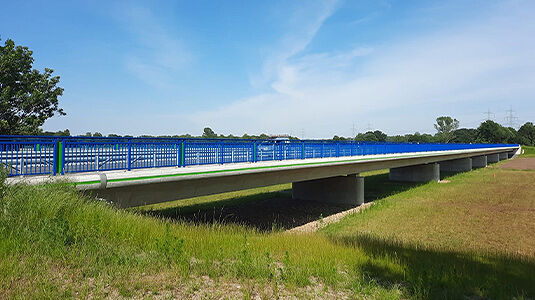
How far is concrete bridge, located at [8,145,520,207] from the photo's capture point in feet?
28.3

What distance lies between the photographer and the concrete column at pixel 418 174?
31578 millimetres

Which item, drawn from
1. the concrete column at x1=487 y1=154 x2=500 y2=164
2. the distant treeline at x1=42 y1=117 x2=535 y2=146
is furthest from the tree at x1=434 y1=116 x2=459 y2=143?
the concrete column at x1=487 y1=154 x2=500 y2=164

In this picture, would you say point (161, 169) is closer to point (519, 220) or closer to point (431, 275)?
point (431, 275)

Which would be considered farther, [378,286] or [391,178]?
[391,178]

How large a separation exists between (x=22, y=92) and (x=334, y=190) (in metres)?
23.2

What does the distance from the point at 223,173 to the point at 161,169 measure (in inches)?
85.9

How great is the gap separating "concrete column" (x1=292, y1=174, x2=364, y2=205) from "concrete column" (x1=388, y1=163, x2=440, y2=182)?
13734mm

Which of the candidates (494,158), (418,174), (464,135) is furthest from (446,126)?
(418,174)

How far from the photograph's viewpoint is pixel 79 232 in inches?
216

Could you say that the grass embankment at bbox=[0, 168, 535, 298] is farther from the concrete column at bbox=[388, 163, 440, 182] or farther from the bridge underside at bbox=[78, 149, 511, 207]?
the concrete column at bbox=[388, 163, 440, 182]

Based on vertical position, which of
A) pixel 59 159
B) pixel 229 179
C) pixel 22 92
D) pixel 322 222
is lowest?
pixel 322 222

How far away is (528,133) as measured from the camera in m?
125

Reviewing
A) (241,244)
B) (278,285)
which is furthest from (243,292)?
(241,244)

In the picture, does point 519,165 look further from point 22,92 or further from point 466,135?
point 466,135
